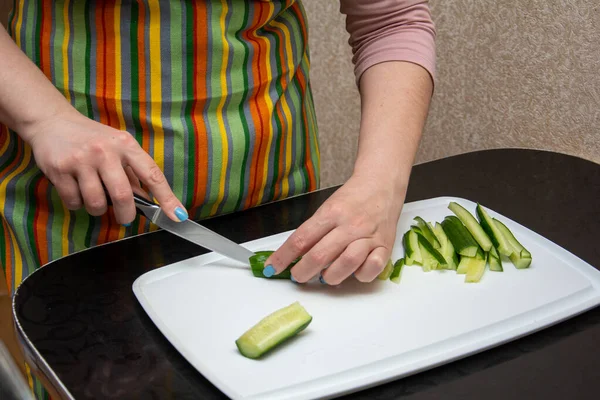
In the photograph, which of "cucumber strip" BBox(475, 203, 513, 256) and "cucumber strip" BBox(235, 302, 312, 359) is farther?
"cucumber strip" BBox(475, 203, 513, 256)

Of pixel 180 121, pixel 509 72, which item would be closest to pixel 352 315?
pixel 180 121

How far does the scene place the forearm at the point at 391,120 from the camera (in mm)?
990

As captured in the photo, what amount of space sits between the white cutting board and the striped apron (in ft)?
0.49

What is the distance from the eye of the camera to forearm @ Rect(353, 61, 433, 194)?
3.25 ft

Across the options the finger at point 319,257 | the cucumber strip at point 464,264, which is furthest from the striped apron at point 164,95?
the cucumber strip at point 464,264

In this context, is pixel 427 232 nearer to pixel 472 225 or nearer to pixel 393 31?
pixel 472 225

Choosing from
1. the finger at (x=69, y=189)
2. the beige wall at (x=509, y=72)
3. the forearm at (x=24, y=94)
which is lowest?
the beige wall at (x=509, y=72)

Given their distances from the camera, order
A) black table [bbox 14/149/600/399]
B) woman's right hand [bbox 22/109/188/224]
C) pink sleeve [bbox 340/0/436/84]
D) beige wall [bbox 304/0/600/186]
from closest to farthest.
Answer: black table [bbox 14/149/600/399] → woman's right hand [bbox 22/109/188/224] → pink sleeve [bbox 340/0/436/84] → beige wall [bbox 304/0/600/186]

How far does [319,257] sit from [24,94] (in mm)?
419

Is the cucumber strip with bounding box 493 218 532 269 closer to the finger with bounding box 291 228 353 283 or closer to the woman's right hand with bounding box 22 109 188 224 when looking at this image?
the finger with bounding box 291 228 353 283

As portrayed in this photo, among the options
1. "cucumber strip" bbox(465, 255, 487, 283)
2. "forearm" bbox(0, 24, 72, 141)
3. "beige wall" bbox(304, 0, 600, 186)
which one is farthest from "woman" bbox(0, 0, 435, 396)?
"beige wall" bbox(304, 0, 600, 186)

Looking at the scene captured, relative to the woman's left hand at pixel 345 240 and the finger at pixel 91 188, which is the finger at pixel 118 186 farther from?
the woman's left hand at pixel 345 240

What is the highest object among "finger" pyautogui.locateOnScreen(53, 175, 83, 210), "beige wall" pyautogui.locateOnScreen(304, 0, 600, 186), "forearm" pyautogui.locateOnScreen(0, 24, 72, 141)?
"forearm" pyautogui.locateOnScreen(0, 24, 72, 141)

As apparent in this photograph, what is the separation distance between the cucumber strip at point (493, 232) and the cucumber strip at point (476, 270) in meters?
0.03
